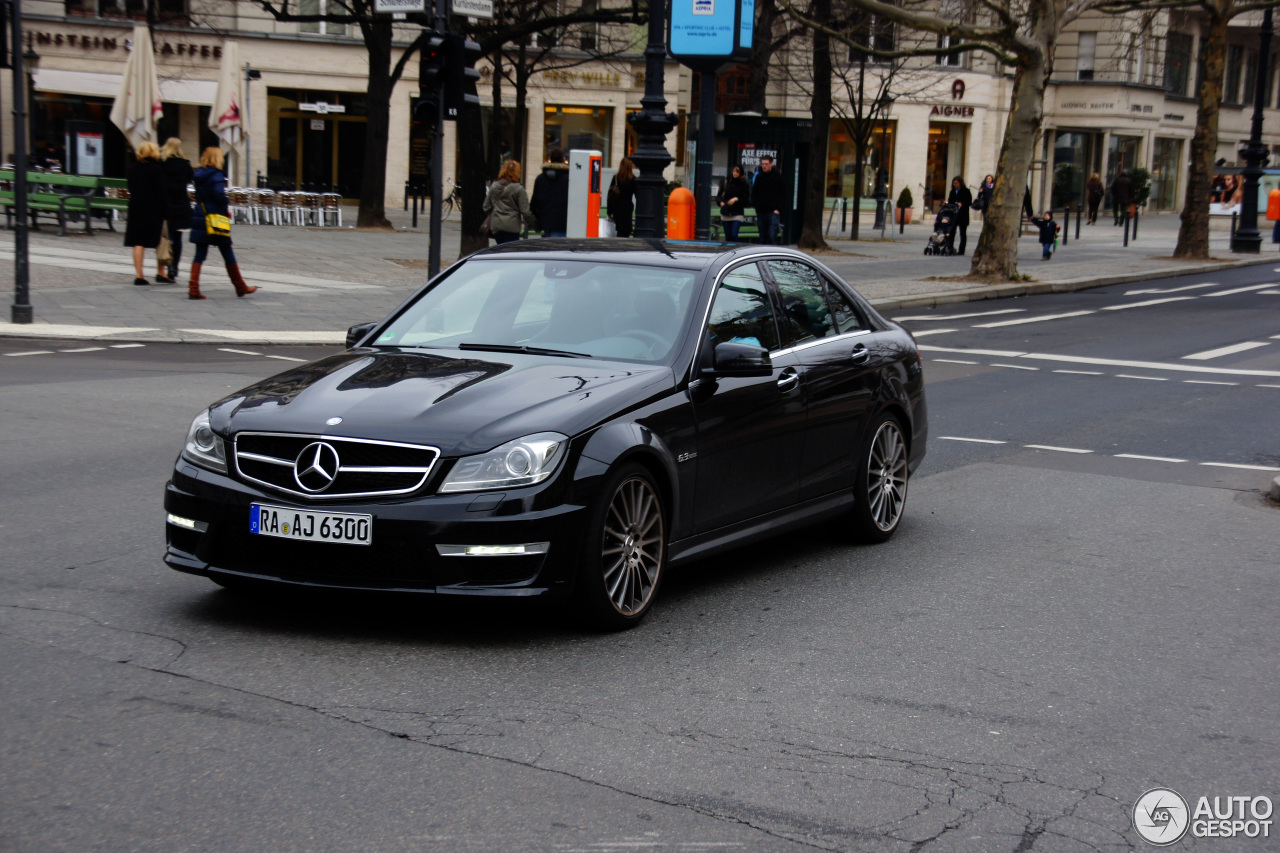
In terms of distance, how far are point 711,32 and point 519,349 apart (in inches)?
659

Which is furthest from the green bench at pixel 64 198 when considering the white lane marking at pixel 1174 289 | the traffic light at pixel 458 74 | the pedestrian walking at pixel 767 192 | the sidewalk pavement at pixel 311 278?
the white lane marking at pixel 1174 289

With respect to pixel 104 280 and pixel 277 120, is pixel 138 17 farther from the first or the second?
pixel 104 280

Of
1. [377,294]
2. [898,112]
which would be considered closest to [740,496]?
[377,294]

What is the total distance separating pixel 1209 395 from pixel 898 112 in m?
45.1

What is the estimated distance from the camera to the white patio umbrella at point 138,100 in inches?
1019

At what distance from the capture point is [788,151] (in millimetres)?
32781

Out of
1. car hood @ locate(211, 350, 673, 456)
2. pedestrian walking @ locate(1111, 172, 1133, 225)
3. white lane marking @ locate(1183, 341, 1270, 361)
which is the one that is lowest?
white lane marking @ locate(1183, 341, 1270, 361)

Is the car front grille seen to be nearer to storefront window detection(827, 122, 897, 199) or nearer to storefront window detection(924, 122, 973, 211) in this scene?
storefront window detection(827, 122, 897, 199)

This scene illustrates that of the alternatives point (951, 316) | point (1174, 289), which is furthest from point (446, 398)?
point (1174, 289)

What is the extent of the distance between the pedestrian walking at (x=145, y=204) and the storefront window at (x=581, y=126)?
114 feet

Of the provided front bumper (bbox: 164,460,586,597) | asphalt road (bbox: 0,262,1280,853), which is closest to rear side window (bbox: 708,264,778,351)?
asphalt road (bbox: 0,262,1280,853)

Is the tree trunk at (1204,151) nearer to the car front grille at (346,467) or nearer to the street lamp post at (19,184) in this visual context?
the street lamp post at (19,184)

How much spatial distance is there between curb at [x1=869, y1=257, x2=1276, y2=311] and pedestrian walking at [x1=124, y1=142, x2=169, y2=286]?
401 inches

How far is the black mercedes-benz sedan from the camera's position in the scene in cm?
525
